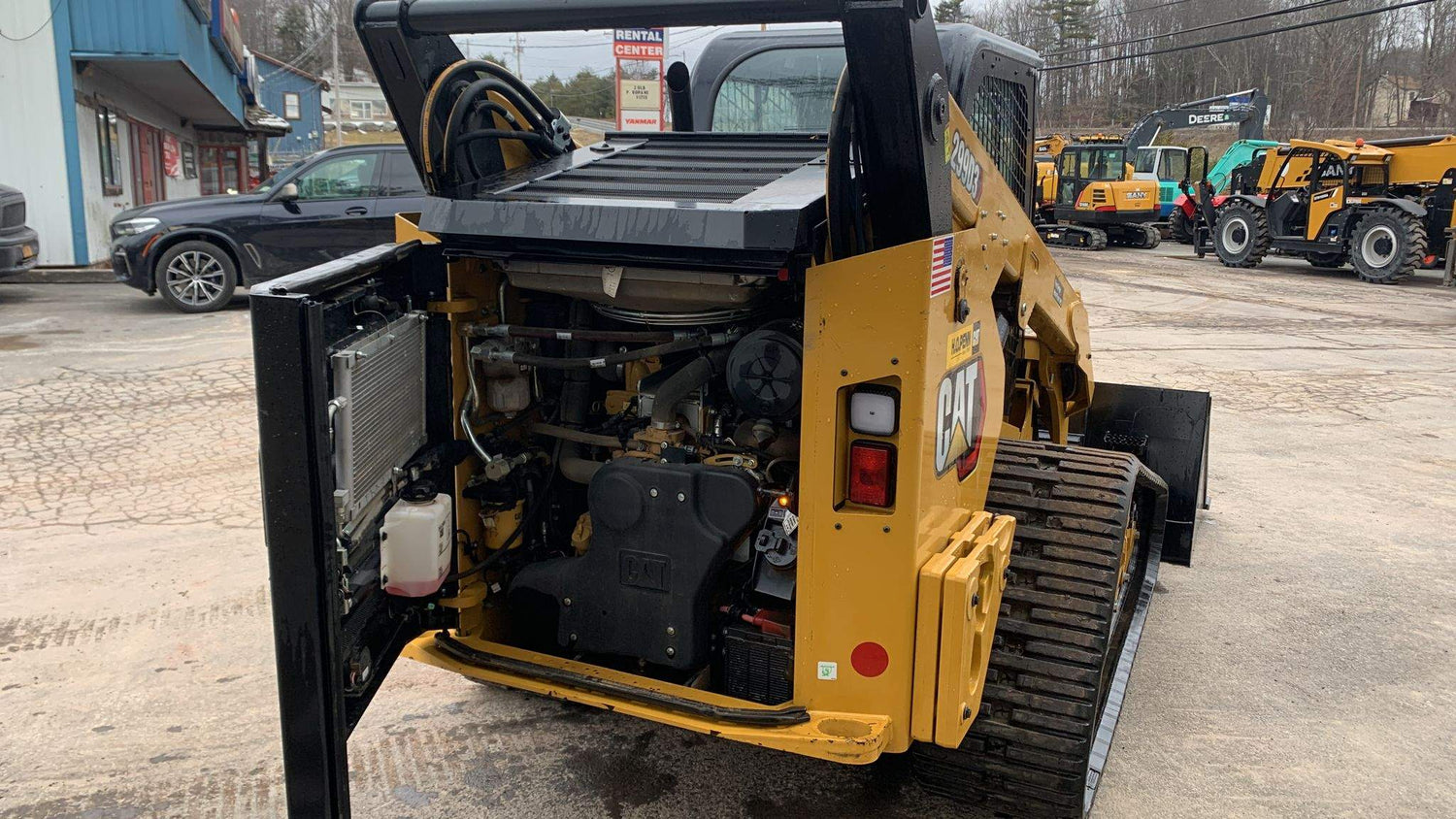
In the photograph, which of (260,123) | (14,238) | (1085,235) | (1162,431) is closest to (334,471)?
(1162,431)

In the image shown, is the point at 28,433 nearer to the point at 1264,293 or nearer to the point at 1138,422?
the point at 1138,422

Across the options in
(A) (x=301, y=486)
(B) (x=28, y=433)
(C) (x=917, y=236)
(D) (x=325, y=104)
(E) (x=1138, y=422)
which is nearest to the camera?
(A) (x=301, y=486)

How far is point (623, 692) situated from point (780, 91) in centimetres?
270

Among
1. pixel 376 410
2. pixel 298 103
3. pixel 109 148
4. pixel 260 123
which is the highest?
pixel 298 103

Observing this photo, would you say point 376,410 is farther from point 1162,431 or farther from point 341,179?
point 341,179

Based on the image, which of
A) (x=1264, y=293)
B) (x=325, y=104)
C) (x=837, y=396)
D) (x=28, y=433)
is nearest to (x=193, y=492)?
(x=28, y=433)

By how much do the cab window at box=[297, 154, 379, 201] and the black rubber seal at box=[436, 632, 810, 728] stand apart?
31.4 feet

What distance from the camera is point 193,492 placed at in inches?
241

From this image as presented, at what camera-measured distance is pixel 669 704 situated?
3.00 m

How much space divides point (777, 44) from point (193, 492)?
3.92 m

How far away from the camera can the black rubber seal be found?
2887 millimetres

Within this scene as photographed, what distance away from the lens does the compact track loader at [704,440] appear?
256 cm

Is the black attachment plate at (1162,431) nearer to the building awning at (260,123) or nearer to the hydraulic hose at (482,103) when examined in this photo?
the hydraulic hose at (482,103)

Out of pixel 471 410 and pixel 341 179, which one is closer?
pixel 471 410
